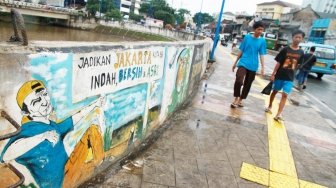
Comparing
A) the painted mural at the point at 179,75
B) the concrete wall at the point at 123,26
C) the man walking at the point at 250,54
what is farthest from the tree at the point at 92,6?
the painted mural at the point at 179,75

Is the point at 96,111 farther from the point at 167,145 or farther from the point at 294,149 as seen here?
the point at 294,149

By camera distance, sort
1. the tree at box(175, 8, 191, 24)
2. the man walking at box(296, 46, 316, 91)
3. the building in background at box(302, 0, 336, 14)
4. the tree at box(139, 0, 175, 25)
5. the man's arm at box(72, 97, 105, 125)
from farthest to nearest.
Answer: the tree at box(175, 8, 191, 24) < the tree at box(139, 0, 175, 25) < the building in background at box(302, 0, 336, 14) < the man walking at box(296, 46, 316, 91) < the man's arm at box(72, 97, 105, 125)

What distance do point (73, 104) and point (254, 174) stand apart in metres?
2.49

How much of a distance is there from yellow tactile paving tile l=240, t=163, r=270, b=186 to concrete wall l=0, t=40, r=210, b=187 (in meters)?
1.41

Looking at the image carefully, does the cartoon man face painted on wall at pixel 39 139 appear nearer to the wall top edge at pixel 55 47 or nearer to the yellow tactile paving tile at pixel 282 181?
the wall top edge at pixel 55 47

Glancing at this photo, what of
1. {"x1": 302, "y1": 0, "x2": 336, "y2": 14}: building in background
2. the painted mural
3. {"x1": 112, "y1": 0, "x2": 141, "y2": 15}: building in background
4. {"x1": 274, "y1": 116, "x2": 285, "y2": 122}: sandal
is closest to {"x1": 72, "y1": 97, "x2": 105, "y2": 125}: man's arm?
the painted mural

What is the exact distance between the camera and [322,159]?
15.9 feet

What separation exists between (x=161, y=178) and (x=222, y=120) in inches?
108

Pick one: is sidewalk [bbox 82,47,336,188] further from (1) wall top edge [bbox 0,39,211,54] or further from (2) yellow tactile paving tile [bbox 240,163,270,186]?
(1) wall top edge [bbox 0,39,211,54]

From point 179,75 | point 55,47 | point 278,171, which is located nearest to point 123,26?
point 179,75

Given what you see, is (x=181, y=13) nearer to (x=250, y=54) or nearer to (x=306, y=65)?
(x=306, y=65)

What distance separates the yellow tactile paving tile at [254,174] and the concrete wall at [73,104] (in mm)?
1413

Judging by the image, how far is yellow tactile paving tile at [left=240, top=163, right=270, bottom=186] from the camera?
3.81 meters

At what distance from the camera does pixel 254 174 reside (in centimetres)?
394
